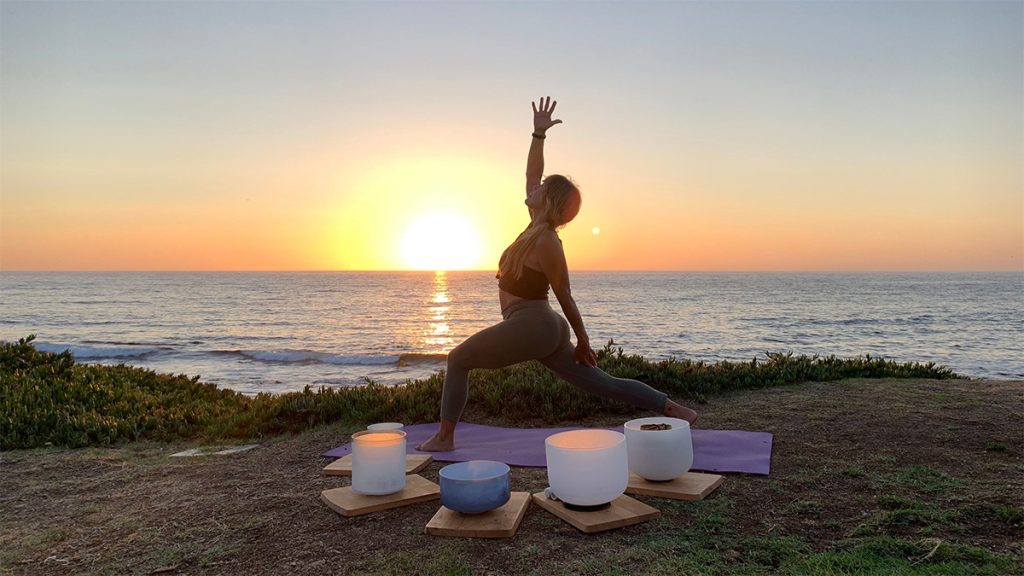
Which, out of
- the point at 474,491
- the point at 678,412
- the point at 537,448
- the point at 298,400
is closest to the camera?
the point at 474,491

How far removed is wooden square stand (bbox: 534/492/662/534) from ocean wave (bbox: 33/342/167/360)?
2504cm

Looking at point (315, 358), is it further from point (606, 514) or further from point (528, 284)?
point (606, 514)

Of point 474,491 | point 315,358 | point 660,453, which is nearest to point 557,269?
point 660,453

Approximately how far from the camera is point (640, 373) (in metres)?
7.08

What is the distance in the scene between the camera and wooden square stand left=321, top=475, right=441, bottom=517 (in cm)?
336

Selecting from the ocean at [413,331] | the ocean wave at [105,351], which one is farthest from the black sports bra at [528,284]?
the ocean wave at [105,351]

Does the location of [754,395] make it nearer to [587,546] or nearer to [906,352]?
[587,546]

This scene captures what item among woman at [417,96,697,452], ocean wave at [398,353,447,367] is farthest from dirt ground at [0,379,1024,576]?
ocean wave at [398,353,447,367]

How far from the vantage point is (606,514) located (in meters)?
3.10

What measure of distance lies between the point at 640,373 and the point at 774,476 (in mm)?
3265

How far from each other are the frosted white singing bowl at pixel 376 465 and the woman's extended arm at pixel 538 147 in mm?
2257

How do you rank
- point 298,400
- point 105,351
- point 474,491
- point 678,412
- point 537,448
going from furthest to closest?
point 105,351, point 298,400, point 537,448, point 678,412, point 474,491

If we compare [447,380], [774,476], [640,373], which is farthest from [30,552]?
[640,373]

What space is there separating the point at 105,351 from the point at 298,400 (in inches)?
889
